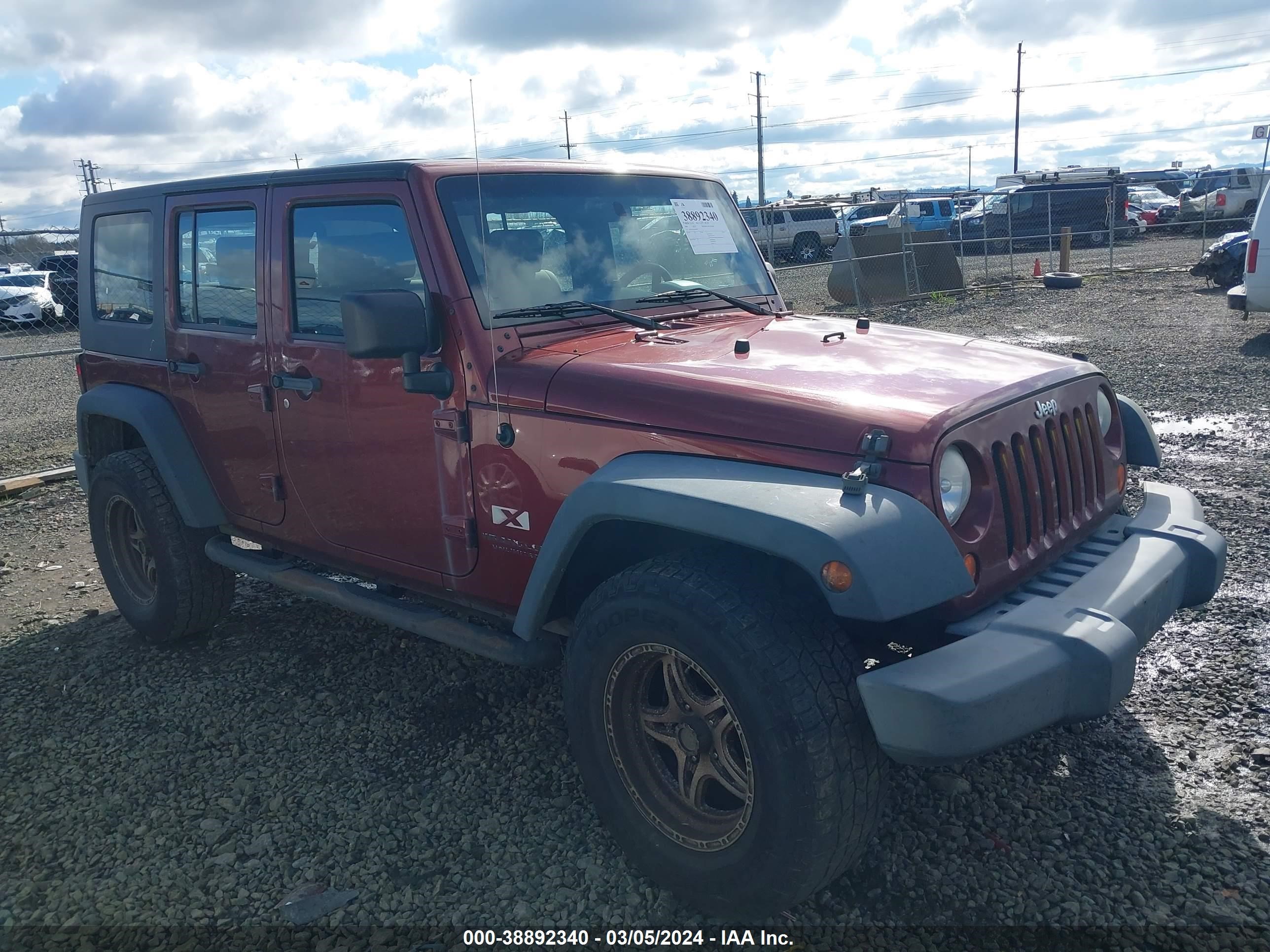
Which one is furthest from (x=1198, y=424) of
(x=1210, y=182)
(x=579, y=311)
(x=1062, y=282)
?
(x=1210, y=182)

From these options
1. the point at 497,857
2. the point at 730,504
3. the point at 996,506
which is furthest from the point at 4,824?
the point at 996,506

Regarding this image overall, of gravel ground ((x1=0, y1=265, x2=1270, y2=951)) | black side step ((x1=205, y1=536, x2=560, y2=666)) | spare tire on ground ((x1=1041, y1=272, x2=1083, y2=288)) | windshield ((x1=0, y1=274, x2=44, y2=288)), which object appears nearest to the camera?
gravel ground ((x1=0, y1=265, x2=1270, y2=951))

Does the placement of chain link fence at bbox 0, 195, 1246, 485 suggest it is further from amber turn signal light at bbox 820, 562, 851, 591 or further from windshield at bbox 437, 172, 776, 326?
amber turn signal light at bbox 820, 562, 851, 591

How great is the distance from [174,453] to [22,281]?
65.2 ft

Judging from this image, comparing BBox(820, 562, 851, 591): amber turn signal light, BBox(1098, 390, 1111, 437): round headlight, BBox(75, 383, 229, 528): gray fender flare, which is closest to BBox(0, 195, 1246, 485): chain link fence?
BBox(75, 383, 229, 528): gray fender flare

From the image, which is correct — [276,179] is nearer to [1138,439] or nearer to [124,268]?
[124,268]

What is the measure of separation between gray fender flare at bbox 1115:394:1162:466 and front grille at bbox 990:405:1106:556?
34 centimetres

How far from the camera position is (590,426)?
2941mm

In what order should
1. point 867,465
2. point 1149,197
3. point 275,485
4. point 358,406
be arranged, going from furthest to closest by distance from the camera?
point 1149,197 → point 275,485 → point 358,406 → point 867,465

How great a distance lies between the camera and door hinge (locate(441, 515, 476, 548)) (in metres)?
3.31

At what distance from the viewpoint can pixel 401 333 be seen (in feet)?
9.96

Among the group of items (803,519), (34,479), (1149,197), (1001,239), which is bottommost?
(34,479)

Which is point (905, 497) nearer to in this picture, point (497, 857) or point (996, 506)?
point (996, 506)

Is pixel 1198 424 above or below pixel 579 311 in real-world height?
below
